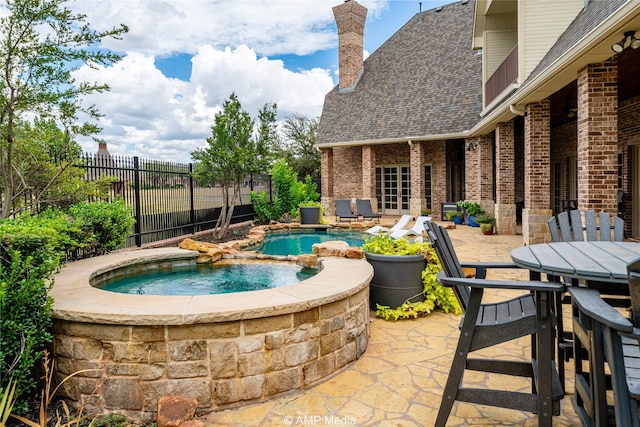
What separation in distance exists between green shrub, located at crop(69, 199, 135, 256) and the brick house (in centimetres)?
630

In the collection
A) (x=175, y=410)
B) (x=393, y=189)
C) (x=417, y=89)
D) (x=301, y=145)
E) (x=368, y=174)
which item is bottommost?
(x=175, y=410)

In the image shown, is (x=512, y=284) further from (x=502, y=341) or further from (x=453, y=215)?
(x=453, y=215)

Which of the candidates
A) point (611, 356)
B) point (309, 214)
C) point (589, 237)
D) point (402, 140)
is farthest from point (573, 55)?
point (402, 140)

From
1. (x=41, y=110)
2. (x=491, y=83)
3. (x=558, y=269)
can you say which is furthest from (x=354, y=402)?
(x=491, y=83)

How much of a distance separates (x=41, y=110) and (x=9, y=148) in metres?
0.67

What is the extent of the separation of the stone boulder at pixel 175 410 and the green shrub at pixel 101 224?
315 centimetres

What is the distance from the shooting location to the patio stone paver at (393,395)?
8.48 ft

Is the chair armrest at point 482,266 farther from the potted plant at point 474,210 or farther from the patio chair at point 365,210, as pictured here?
the patio chair at point 365,210

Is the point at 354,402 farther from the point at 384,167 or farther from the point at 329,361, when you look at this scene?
the point at 384,167

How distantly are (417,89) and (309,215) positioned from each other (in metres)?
7.86

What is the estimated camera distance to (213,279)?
5656 millimetres

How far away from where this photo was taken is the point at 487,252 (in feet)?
26.0

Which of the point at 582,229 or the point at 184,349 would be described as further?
the point at 582,229

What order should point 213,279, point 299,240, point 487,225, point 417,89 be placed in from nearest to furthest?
1. point 213,279
2. point 487,225
3. point 299,240
4. point 417,89
